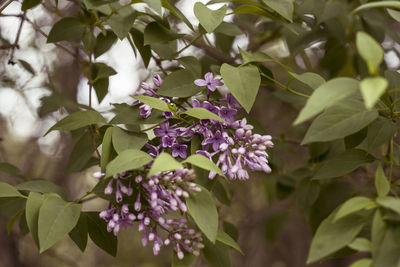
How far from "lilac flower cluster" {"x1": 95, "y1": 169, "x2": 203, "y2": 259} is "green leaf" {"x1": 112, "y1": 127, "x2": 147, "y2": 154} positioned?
0.06m

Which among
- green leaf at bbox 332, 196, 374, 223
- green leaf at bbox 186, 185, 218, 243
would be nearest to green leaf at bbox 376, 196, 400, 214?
green leaf at bbox 332, 196, 374, 223

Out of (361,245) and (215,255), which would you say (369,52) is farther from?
(215,255)

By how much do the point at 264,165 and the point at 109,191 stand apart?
1.06ft

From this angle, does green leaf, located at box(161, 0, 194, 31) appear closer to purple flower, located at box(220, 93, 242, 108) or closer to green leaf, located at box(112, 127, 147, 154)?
purple flower, located at box(220, 93, 242, 108)

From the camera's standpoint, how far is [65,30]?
49.3 inches

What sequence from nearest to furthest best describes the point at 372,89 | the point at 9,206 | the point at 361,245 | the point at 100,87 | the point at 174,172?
the point at 372,89
the point at 361,245
the point at 174,172
the point at 9,206
the point at 100,87

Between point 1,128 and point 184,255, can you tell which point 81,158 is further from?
point 1,128

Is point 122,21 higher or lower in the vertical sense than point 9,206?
higher

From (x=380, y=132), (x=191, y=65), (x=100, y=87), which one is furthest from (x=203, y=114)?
(x=100, y=87)

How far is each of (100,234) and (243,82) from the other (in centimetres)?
50

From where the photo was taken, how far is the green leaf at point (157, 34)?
111cm

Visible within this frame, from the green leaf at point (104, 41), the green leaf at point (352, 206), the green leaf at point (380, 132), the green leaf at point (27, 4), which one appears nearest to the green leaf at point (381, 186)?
the green leaf at point (352, 206)

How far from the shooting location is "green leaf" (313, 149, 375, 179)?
37.9 inches

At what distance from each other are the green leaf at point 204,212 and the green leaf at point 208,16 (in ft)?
1.25
